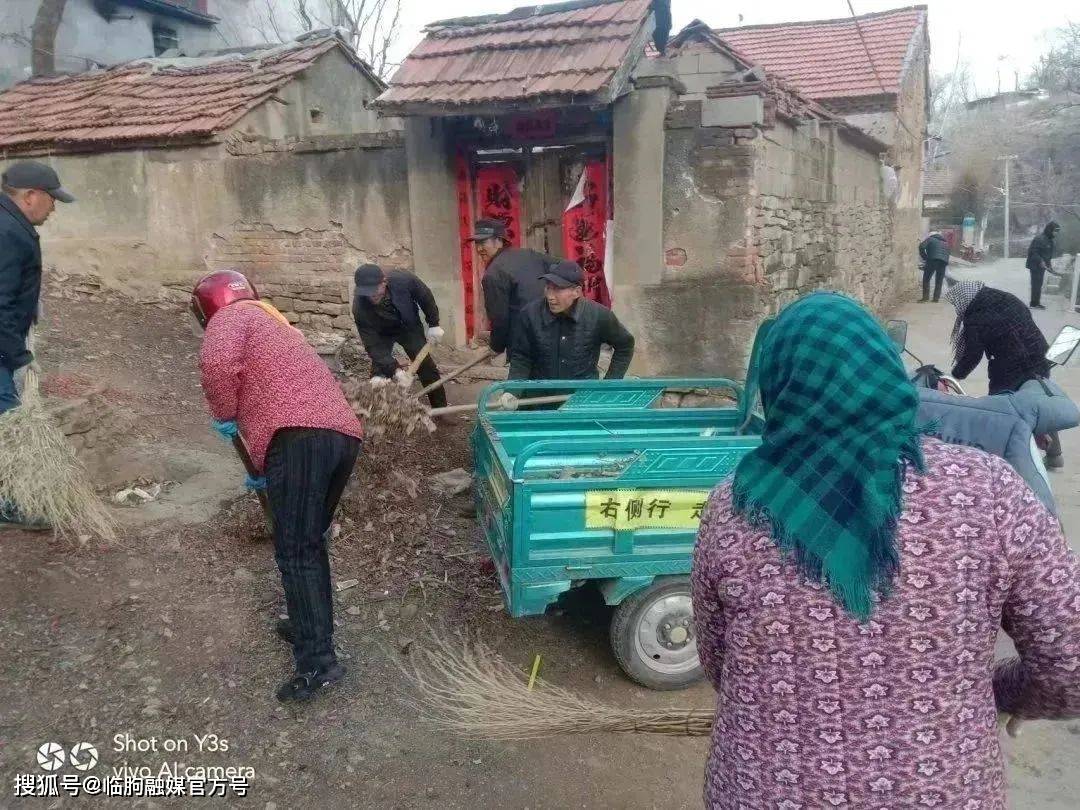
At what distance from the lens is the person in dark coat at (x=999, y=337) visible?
380 centimetres

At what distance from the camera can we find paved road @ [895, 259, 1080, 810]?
302 cm

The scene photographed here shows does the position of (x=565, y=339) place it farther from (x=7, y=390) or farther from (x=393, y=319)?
(x=7, y=390)

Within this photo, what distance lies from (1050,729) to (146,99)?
1088cm

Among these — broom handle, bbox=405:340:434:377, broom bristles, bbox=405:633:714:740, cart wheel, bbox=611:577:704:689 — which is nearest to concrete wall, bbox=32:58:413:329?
broom handle, bbox=405:340:434:377

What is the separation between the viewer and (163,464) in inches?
221

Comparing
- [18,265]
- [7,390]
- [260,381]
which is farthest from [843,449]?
[7,390]

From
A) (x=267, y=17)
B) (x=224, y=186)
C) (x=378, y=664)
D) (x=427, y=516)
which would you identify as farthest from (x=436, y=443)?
(x=267, y=17)

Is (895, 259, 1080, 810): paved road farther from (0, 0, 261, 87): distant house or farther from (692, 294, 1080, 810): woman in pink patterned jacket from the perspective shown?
(0, 0, 261, 87): distant house

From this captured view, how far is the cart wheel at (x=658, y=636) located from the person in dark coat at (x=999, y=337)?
1894 mm

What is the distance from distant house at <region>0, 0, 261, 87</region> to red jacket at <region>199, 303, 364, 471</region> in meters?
12.3

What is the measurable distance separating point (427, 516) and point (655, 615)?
1.92m

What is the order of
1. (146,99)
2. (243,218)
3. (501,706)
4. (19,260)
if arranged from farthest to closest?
(146,99) < (243,218) < (19,260) < (501,706)

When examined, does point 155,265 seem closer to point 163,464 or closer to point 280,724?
point 163,464

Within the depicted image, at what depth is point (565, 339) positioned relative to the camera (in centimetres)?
512
